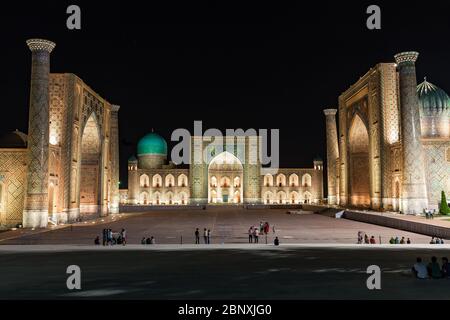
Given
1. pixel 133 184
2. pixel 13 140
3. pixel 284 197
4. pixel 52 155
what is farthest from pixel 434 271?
pixel 133 184

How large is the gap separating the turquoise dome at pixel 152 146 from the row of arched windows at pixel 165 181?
4246 mm

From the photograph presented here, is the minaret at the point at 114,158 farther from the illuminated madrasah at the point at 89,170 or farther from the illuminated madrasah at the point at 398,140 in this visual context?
the illuminated madrasah at the point at 398,140

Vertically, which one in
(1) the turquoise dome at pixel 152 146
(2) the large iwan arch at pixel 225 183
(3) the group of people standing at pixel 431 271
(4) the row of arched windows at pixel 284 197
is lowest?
(3) the group of people standing at pixel 431 271

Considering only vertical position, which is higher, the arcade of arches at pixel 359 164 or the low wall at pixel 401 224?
the arcade of arches at pixel 359 164

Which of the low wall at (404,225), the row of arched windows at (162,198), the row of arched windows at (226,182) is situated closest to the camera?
the low wall at (404,225)

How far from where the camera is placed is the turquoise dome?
5472cm

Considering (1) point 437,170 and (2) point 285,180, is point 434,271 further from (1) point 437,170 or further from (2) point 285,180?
(2) point 285,180

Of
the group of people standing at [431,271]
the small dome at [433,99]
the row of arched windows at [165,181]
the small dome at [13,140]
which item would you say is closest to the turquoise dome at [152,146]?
the row of arched windows at [165,181]

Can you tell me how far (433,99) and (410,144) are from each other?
7520 mm

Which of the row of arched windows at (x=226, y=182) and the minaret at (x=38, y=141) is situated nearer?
the minaret at (x=38, y=141)

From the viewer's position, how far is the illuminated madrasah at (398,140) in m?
24.5

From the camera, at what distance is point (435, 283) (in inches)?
314
